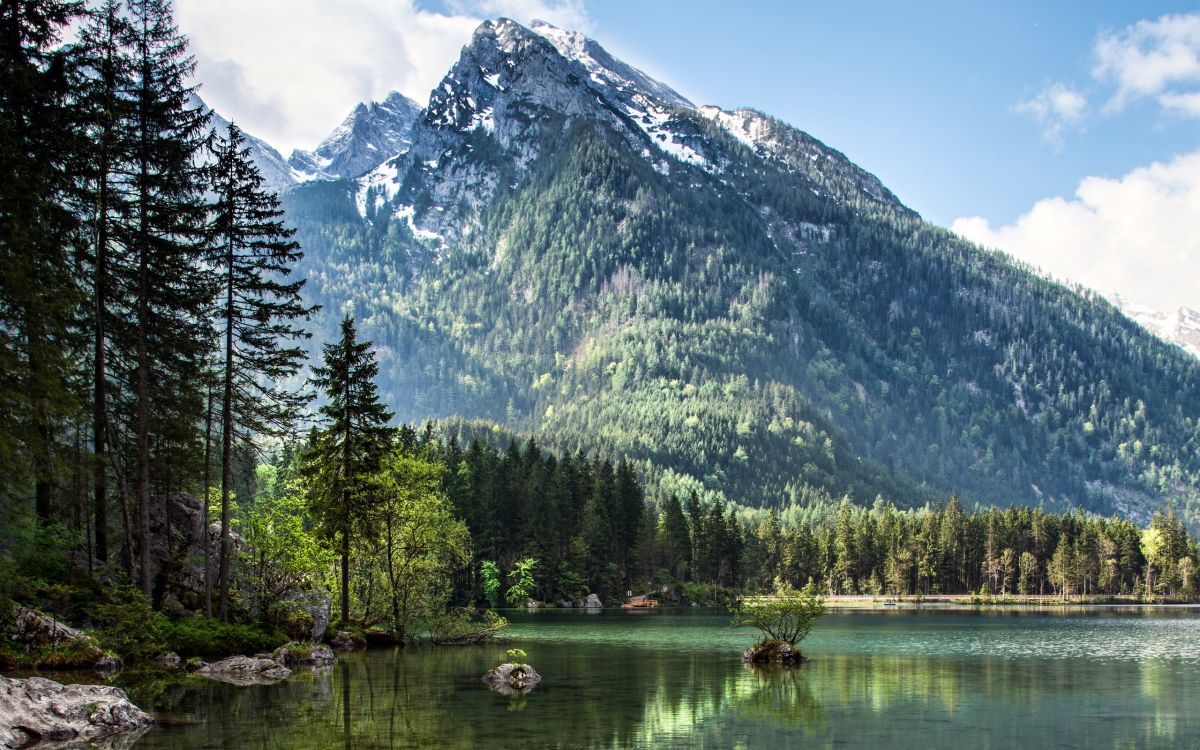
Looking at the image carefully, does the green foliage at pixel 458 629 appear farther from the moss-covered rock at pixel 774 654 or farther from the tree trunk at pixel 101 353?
the tree trunk at pixel 101 353

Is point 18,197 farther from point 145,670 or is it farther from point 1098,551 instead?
point 1098,551

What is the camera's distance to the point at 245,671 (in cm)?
4647

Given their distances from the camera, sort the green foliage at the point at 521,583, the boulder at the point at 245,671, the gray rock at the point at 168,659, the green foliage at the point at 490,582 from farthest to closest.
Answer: the green foliage at the point at 521,583
the green foliage at the point at 490,582
the gray rock at the point at 168,659
the boulder at the point at 245,671

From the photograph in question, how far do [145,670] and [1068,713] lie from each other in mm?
36007

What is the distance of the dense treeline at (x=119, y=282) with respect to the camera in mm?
39000

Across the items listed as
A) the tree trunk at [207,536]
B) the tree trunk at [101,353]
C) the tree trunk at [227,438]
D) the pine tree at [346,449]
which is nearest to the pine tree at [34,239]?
the tree trunk at [101,353]

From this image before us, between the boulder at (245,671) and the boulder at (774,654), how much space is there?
23414mm

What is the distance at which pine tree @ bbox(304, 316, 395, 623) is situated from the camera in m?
62.5

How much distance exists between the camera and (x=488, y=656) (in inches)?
2279

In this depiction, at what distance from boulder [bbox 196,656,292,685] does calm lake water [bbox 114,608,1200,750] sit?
112cm

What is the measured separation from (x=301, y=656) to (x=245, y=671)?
5.97 meters

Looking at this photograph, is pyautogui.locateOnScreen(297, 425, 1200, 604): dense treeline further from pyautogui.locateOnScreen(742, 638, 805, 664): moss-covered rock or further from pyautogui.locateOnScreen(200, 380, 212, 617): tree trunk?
pyautogui.locateOnScreen(742, 638, 805, 664): moss-covered rock

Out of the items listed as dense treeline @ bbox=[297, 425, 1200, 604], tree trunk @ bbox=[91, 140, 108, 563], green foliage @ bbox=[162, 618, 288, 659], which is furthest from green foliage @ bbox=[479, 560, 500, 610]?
tree trunk @ bbox=[91, 140, 108, 563]

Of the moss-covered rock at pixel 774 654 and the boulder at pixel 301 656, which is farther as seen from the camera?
the moss-covered rock at pixel 774 654
